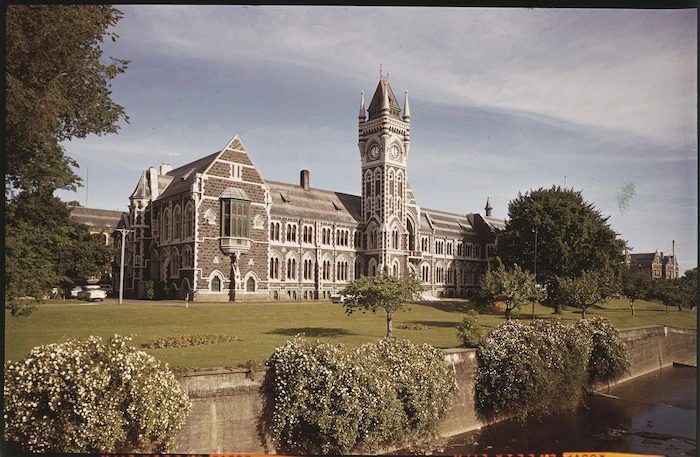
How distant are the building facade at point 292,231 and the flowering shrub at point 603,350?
2597cm

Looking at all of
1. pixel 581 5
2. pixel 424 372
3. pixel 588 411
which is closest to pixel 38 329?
pixel 424 372

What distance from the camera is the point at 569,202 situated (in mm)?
41750

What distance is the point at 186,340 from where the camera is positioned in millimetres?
18406

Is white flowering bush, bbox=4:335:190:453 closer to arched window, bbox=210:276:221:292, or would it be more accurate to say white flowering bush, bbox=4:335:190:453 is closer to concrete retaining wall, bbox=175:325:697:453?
concrete retaining wall, bbox=175:325:697:453

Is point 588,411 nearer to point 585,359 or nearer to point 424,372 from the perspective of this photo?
point 585,359

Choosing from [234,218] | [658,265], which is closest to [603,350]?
[658,265]

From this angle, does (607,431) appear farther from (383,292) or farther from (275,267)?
(275,267)

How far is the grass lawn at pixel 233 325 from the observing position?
1611cm

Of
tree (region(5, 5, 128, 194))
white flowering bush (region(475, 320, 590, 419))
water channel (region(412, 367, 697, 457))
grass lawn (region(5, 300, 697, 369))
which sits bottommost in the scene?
water channel (region(412, 367, 697, 457))

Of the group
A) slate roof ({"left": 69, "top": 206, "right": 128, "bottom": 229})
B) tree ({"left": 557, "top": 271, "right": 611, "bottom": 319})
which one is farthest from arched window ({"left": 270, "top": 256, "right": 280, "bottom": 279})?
slate roof ({"left": 69, "top": 206, "right": 128, "bottom": 229})

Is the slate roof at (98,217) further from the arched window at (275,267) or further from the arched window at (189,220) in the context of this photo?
the arched window at (189,220)

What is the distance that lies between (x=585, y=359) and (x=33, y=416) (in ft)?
70.2

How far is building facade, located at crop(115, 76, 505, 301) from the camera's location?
38.8 meters

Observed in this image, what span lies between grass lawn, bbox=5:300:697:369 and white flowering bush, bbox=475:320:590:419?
256 cm
